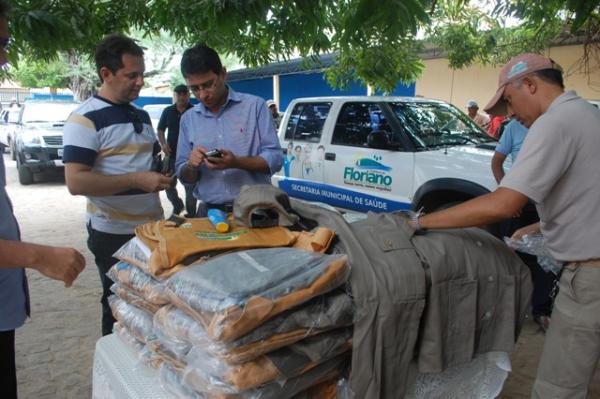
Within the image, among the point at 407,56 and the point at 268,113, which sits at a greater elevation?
the point at 407,56

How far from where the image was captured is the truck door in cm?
508

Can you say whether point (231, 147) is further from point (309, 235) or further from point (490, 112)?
point (490, 112)

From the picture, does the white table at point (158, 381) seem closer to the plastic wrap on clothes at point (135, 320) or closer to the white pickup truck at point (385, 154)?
the plastic wrap on clothes at point (135, 320)

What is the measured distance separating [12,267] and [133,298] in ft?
1.36

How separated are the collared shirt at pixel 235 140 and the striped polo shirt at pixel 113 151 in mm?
255

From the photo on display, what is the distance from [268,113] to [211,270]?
1493 mm

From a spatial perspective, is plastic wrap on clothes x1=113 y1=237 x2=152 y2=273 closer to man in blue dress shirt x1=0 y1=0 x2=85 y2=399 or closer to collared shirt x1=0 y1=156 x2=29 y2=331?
man in blue dress shirt x1=0 y1=0 x2=85 y2=399

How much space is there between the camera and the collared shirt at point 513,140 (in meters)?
3.96

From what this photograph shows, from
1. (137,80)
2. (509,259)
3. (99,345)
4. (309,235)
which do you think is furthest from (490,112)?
(99,345)

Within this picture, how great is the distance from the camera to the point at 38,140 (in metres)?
10.9

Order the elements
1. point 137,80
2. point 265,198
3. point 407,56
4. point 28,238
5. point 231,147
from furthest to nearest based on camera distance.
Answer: point 407,56, point 28,238, point 231,147, point 137,80, point 265,198

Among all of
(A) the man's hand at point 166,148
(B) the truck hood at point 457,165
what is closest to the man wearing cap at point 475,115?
(B) the truck hood at point 457,165

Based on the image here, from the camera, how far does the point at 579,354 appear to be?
72.6 inches

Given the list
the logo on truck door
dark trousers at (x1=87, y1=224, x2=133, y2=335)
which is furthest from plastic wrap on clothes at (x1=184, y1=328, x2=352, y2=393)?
the logo on truck door
